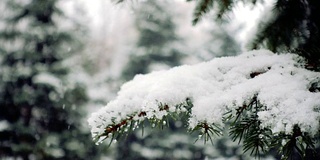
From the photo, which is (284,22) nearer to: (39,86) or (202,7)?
(202,7)

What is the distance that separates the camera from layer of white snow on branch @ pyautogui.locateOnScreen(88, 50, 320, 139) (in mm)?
798

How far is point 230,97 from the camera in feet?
3.15

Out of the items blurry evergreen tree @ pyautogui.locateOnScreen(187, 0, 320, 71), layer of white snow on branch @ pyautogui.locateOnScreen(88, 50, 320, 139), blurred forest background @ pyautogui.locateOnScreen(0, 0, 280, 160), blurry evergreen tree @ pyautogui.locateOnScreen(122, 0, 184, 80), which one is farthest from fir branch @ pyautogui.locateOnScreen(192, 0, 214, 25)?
blurry evergreen tree @ pyautogui.locateOnScreen(122, 0, 184, 80)

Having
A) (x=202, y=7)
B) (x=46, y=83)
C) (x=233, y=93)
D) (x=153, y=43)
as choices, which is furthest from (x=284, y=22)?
(x=153, y=43)

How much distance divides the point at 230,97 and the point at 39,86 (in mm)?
7040

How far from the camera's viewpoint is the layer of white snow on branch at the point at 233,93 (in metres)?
0.80

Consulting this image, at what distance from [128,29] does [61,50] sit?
1589cm

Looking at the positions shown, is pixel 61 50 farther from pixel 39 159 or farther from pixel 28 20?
pixel 39 159

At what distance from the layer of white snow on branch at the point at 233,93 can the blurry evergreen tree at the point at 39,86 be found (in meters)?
6.37

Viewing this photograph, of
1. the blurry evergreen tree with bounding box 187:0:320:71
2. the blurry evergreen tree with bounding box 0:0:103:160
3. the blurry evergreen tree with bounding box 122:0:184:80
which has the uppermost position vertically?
the blurry evergreen tree with bounding box 122:0:184:80

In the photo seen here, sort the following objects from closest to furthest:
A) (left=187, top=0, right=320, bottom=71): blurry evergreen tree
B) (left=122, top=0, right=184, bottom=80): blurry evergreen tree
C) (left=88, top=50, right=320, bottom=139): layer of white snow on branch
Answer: (left=88, top=50, right=320, bottom=139): layer of white snow on branch
(left=187, top=0, right=320, bottom=71): blurry evergreen tree
(left=122, top=0, right=184, bottom=80): blurry evergreen tree

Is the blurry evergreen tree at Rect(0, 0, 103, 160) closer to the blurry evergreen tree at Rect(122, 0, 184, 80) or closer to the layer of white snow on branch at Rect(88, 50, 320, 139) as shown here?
the blurry evergreen tree at Rect(122, 0, 184, 80)

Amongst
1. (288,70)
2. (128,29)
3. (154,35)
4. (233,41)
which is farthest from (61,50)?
(128,29)

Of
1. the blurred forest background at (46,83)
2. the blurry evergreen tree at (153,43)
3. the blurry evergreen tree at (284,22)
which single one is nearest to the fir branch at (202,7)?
the blurry evergreen tree at (284,22)
